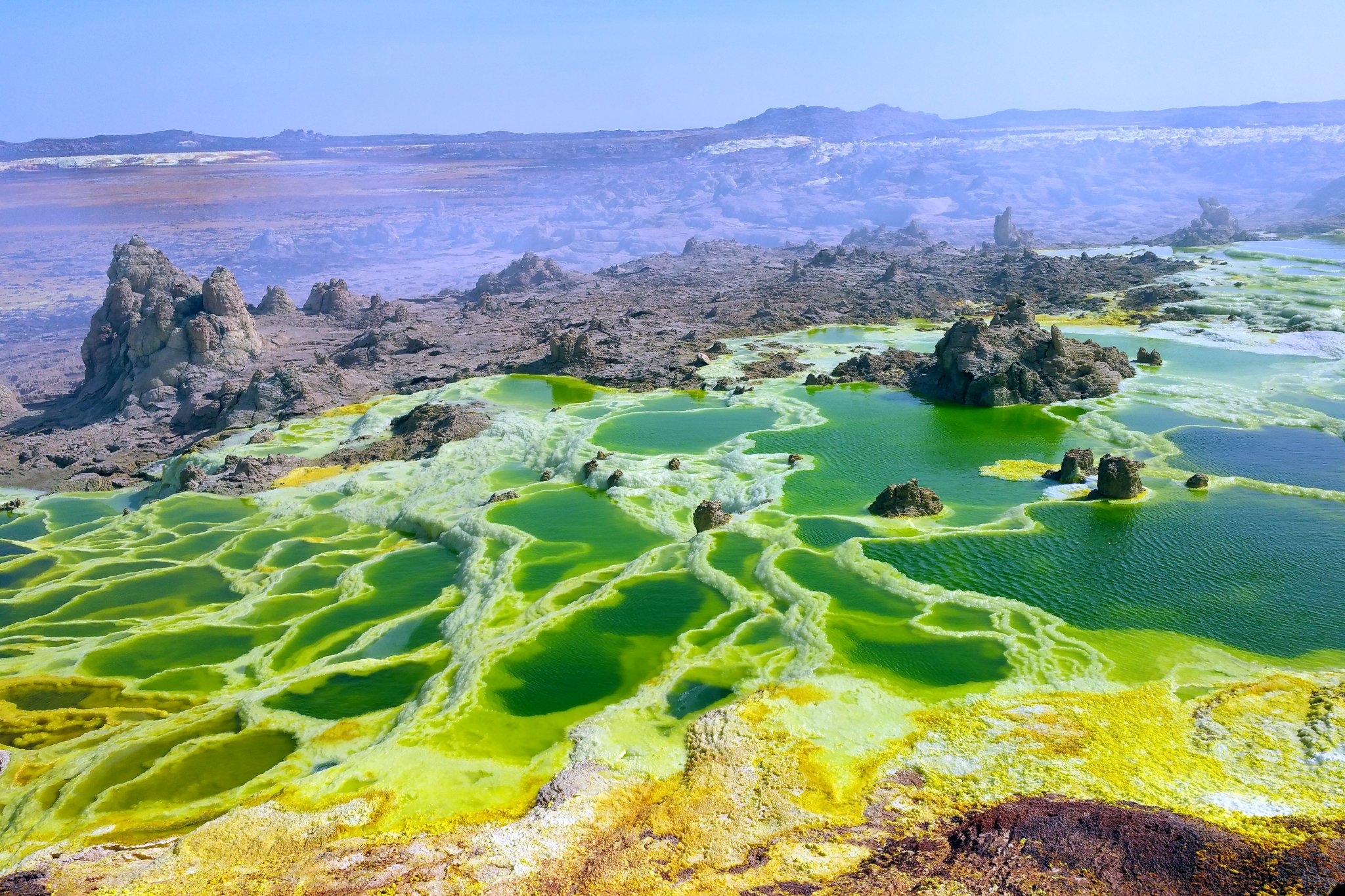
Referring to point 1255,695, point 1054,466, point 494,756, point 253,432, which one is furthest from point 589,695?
point 253,432

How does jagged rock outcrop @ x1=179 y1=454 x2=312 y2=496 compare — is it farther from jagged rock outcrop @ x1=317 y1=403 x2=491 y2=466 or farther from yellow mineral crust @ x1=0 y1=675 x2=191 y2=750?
yellow mineral crust @ x1=0 y1=675 x2=191 y2=750

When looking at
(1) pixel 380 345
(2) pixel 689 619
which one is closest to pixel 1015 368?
(2) pixel 689 619

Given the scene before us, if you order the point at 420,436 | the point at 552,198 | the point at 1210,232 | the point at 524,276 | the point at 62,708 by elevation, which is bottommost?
the point at 62,708

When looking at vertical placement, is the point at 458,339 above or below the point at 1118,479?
above

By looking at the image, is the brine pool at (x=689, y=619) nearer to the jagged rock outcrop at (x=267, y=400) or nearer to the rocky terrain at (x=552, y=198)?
the jagged rock outcrop at (x=267, y=400)

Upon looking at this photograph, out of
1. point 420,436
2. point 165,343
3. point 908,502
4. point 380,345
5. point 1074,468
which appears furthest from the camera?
point 380,345

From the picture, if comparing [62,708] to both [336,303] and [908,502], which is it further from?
[336,303]

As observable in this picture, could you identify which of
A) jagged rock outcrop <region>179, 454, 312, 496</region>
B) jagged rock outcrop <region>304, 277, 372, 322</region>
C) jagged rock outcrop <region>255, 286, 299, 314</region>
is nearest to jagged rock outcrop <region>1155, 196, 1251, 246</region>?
jagged rock outcrop <region>304, 277, 372, 322</region>
